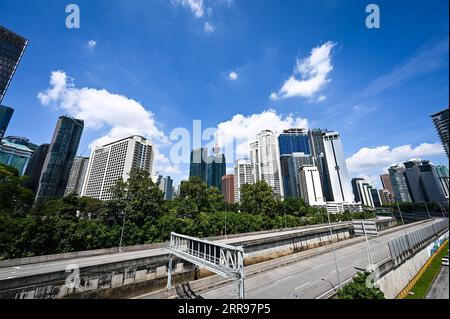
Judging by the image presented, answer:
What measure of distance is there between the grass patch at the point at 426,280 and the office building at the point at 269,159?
363ft

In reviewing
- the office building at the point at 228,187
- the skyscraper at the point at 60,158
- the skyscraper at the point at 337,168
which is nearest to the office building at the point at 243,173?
the office building at the point at 228,187

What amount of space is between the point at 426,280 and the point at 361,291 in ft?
47.4

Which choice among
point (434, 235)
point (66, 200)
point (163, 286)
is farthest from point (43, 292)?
point (434, 235)

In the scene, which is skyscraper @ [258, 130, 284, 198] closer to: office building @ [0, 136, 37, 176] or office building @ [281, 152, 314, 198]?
office building @ [281, 152, 314, 198]

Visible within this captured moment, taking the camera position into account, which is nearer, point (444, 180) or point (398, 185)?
point (444, 180)

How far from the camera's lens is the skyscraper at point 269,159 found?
132875 millimetres

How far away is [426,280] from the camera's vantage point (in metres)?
16.4

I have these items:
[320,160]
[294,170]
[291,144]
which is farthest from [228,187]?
[320,160]

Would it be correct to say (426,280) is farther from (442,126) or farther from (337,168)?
(337,168)

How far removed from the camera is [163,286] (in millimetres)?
Answer: 14758

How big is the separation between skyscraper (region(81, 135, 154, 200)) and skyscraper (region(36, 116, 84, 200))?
1745 cm

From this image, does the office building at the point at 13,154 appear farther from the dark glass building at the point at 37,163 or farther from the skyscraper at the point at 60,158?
the dark glass building at the point at 37,163

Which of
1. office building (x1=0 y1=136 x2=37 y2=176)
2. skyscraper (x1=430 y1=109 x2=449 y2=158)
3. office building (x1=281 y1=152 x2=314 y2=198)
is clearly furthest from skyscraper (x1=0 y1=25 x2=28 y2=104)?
office building (x1=281 y1=152 x2=314 y2=198)

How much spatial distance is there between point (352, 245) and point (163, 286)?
102 feet
